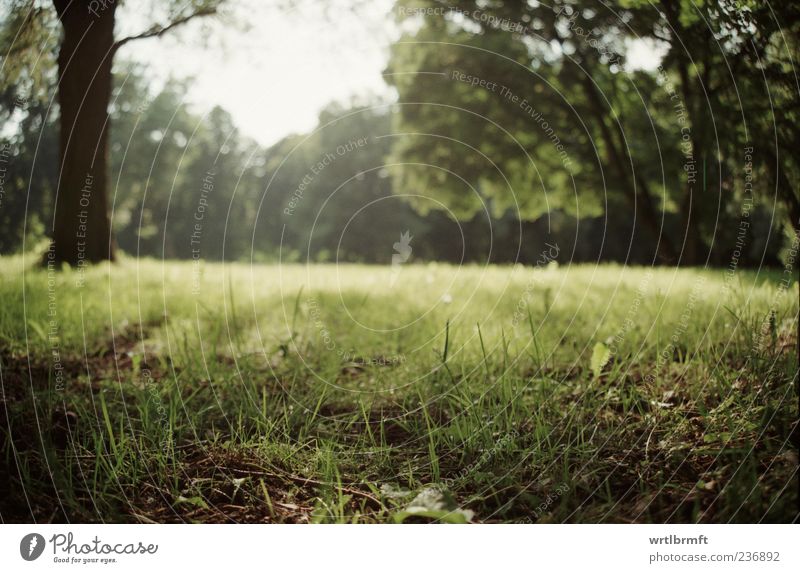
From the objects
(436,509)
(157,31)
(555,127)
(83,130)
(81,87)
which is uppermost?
(555,127)

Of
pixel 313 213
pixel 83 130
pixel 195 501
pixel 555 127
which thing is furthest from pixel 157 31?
pixel 313 213

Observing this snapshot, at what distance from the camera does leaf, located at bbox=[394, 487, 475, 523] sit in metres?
1.57

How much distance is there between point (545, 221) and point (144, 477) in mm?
27704

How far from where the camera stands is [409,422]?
2.12m

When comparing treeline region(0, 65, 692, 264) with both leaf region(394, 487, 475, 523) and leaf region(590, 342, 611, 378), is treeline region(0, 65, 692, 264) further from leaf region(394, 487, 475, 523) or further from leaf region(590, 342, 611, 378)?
leaf region(394, 487, 475, 523)

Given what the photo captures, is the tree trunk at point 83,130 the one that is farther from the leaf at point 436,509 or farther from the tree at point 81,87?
the leaf at point 436,509

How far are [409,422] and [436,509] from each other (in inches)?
21.3

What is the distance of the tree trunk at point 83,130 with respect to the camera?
113 inches

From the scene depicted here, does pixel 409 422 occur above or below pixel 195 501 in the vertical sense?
above

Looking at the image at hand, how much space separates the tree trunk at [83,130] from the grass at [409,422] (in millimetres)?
1225

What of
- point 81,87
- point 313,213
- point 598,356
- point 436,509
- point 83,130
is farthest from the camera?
point 313,213

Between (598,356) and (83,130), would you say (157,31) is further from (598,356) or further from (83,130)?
(598,356)

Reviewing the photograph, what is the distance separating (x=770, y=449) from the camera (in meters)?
1.71
